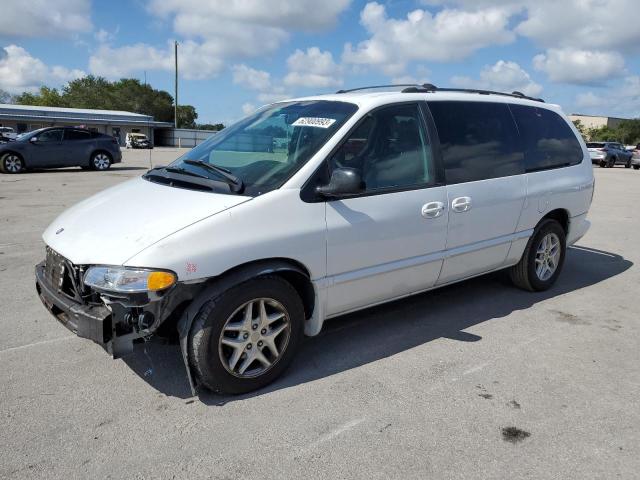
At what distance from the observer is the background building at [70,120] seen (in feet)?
180

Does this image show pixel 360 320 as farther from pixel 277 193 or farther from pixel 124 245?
pixel 124 245

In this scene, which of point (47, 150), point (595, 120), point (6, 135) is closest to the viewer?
point (47, 150)

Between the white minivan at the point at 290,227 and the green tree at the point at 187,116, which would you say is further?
the green tree at the point at 187,116

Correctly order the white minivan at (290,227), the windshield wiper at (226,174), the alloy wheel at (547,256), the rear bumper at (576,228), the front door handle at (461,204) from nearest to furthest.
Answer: the white minivan at (290,227) → the windshield wiper at (226,174) → the front door handle at (461,204) → the alloy wheel at (547,256) → the rear bumper at (576,228)

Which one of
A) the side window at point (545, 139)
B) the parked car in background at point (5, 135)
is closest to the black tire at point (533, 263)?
the side window at point (545, 139)

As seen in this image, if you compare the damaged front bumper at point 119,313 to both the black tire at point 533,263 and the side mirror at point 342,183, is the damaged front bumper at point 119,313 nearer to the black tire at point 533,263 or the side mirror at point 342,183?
the side mirror at point 342,183

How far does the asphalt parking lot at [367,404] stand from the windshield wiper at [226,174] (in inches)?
50.5

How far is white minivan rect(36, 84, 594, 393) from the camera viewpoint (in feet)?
9.65

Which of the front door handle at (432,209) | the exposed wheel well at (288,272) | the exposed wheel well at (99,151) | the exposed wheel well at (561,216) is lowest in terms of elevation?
the exposed wheel well at (288,272)

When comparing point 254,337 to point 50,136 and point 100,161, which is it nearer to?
point 50,136

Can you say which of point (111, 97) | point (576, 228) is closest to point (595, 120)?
point (111, 97)

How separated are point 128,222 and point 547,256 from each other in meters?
4.09

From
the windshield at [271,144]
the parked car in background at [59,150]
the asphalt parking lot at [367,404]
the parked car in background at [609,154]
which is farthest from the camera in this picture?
the parked car in background at [609,154]

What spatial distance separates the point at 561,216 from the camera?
543 centimetres
